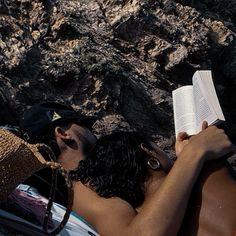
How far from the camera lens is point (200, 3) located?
4762 millimetres

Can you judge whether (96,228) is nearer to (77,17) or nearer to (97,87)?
(97,87)

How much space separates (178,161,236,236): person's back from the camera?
2.15 meters

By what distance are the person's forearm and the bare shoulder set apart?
68 millimetres

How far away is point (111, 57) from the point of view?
380cm

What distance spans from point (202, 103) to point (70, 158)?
2.85ft

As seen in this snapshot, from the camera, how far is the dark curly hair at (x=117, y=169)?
2.37m

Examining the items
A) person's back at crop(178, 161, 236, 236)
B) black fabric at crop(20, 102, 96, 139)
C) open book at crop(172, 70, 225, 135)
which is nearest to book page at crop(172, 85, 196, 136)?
open book at crop(172, 70, 225, 135)

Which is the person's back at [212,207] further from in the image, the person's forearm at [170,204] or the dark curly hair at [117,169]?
the dark curly hair at [117,169]

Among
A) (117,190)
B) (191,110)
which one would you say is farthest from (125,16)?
(117,190)

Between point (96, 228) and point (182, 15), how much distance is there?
2272 millimetres

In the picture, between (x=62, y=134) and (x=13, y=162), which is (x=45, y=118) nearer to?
(x=62, y=134)

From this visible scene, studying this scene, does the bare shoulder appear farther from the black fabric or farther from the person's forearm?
the black fabric

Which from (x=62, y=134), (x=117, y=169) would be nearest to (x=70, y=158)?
(x=62, y=134)

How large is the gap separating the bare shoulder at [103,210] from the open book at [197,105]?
1.36ft
